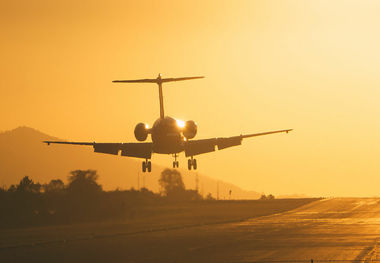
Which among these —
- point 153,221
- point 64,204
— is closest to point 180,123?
point 153,221

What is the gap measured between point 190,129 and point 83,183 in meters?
59.9

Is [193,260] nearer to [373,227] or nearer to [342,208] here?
[373,227]

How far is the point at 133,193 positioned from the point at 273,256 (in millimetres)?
111480

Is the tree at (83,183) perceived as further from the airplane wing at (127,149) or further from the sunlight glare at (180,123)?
the sunlight glare at (180,123)

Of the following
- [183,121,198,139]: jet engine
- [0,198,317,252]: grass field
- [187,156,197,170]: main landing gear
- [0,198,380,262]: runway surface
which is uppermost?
[183,121,198,139]: jet engine

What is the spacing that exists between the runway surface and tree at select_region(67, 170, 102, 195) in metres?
36.8

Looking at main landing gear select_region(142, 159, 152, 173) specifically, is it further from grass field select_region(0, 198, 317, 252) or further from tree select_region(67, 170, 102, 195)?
tree select_region(67, 170, 102, 195)

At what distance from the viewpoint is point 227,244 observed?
8138cm

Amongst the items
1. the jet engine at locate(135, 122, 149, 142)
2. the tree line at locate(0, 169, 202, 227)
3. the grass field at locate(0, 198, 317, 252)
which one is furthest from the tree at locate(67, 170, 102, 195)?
the jet engine at locate(135, 122, 149, 142)

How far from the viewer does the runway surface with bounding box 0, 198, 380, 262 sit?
67.9 m

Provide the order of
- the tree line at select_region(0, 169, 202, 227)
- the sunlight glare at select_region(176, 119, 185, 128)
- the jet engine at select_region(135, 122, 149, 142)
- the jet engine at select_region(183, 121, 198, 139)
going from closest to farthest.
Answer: the sunlight glare at select_region(176, 119, 185, 128)
the jet engine at select_region(183, 121, 198, 139)
the jet engine at select_region(135, 122, 149, 142)
the tree line at select_region(0, 169, 202, 227)

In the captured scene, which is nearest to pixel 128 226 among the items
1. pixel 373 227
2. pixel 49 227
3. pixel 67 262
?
pixel 49 227

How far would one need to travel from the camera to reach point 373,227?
104062mm

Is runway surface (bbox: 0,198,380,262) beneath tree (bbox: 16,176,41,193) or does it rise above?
beneath
